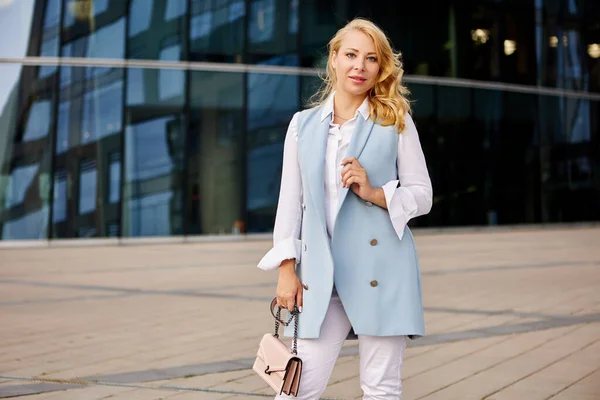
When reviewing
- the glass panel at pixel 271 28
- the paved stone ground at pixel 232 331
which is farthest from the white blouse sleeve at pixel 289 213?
the glass panel at pixel 271 28

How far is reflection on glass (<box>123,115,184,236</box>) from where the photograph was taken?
19.6 meters

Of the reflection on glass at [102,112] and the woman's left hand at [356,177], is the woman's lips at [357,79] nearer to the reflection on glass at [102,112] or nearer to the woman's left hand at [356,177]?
the woman's left hand at [356,177]

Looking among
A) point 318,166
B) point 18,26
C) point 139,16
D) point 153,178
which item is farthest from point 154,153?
point 318,166

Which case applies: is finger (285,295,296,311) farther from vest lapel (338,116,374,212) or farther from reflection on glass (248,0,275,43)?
reflection on glass (248,0,275,43)

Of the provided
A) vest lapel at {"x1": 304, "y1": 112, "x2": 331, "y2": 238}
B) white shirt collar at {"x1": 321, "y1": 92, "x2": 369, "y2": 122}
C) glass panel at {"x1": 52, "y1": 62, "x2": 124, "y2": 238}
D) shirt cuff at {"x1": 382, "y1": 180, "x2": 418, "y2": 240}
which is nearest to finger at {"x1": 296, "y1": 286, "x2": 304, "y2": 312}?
vest lapel at {"x1": 304, "y1": 112, "x2": 331, "y2": 238}

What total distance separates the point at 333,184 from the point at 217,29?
18.2 m

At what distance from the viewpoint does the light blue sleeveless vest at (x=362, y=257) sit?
2.90 metres

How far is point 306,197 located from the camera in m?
3.01

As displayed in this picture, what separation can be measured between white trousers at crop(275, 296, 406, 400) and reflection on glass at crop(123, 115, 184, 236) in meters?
17.0

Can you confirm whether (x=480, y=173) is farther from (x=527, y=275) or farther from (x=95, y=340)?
(x=95, y=340)

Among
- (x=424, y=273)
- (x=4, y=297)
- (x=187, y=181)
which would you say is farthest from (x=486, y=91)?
(x=4, y=297)

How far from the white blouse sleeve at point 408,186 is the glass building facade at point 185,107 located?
56.0 feet

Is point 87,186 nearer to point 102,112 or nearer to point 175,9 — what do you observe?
point 102,112

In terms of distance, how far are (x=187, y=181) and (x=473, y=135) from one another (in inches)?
313
